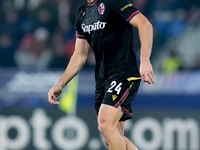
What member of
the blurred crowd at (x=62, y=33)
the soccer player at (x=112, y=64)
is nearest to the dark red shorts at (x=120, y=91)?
the soccer player at (x=112, y=64)

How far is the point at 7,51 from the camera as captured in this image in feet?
31.2

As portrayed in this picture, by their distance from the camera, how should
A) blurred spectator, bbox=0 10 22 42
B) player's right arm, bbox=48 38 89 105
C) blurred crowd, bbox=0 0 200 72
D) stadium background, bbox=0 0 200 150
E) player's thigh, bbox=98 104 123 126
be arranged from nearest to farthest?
player's thigh, bbox=98 104 123 126 → player's right arm, bbox=48 38 89 105 → stadium background, bbox=0 0 200 150 → blurred crowd, bbox=0 0 200 72 → blurred spectator, bbox=0 10 22 42

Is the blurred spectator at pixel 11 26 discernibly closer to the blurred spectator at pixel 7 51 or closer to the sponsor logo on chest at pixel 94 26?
the blurred spectator at pixel 7 51

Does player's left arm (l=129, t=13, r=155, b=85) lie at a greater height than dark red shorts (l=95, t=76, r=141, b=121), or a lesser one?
greater

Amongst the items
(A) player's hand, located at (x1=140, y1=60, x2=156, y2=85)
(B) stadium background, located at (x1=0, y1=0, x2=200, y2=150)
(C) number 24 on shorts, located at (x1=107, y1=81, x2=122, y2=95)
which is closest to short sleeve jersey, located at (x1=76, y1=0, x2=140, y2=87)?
(C) number 24 on shorts, located at (x1=107, y1=81, x2=122, y2=95)

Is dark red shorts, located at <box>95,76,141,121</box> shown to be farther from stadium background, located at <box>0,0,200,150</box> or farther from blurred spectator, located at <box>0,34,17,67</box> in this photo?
blurred spectator, located at <box>0,34,17,67</box>

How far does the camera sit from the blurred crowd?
947 cm

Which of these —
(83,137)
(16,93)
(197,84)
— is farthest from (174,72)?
(16,93)

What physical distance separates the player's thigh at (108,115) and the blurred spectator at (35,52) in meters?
4.13

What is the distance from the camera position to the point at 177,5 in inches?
400

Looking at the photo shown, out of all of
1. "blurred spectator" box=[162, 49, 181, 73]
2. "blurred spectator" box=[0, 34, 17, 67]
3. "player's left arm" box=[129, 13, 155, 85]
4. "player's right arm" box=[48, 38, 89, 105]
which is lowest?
"blurred spectator" box=[162, 49, 181, 73]

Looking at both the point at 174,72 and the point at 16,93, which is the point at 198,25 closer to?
the point at 174,72

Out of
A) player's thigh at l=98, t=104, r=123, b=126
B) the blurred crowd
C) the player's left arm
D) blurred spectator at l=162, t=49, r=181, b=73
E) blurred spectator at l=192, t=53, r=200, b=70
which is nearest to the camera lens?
the player's left arm

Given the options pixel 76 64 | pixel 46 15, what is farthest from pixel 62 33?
pixel 76 64
